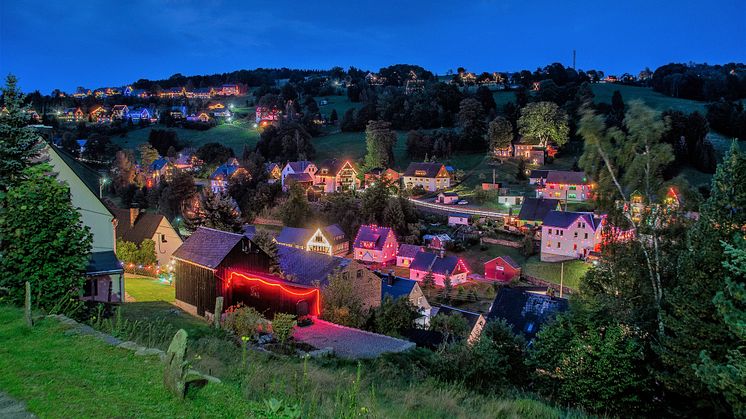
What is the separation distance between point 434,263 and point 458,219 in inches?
466

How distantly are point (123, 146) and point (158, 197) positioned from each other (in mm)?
38719

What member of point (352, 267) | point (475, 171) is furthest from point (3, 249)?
point (475, 171)

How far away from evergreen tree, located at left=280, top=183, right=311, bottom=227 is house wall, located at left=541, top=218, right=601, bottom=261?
26325mm

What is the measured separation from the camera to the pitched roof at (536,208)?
50500 mm

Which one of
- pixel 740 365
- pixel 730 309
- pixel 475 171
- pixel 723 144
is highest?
pixel 723 144

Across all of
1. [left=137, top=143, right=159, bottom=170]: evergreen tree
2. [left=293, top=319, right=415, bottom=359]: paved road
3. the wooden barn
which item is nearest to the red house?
the wooden barn

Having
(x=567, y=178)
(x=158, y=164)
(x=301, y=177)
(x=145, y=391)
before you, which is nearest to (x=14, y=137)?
(x=145, y=391)

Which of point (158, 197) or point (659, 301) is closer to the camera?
point (659, 301)

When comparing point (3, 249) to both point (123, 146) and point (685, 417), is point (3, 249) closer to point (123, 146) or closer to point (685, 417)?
point (685, 417)

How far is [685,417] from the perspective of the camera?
31.4 ft

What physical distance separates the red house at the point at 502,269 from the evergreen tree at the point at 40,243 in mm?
35815

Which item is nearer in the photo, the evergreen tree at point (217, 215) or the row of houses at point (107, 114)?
the evergreen tree at point (217, 215)

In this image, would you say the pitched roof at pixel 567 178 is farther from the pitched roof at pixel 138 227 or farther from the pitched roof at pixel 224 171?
the pitched roof at pixel 138 227

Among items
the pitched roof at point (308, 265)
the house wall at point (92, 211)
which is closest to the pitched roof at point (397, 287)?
the pitched roof at point (308, 265)
